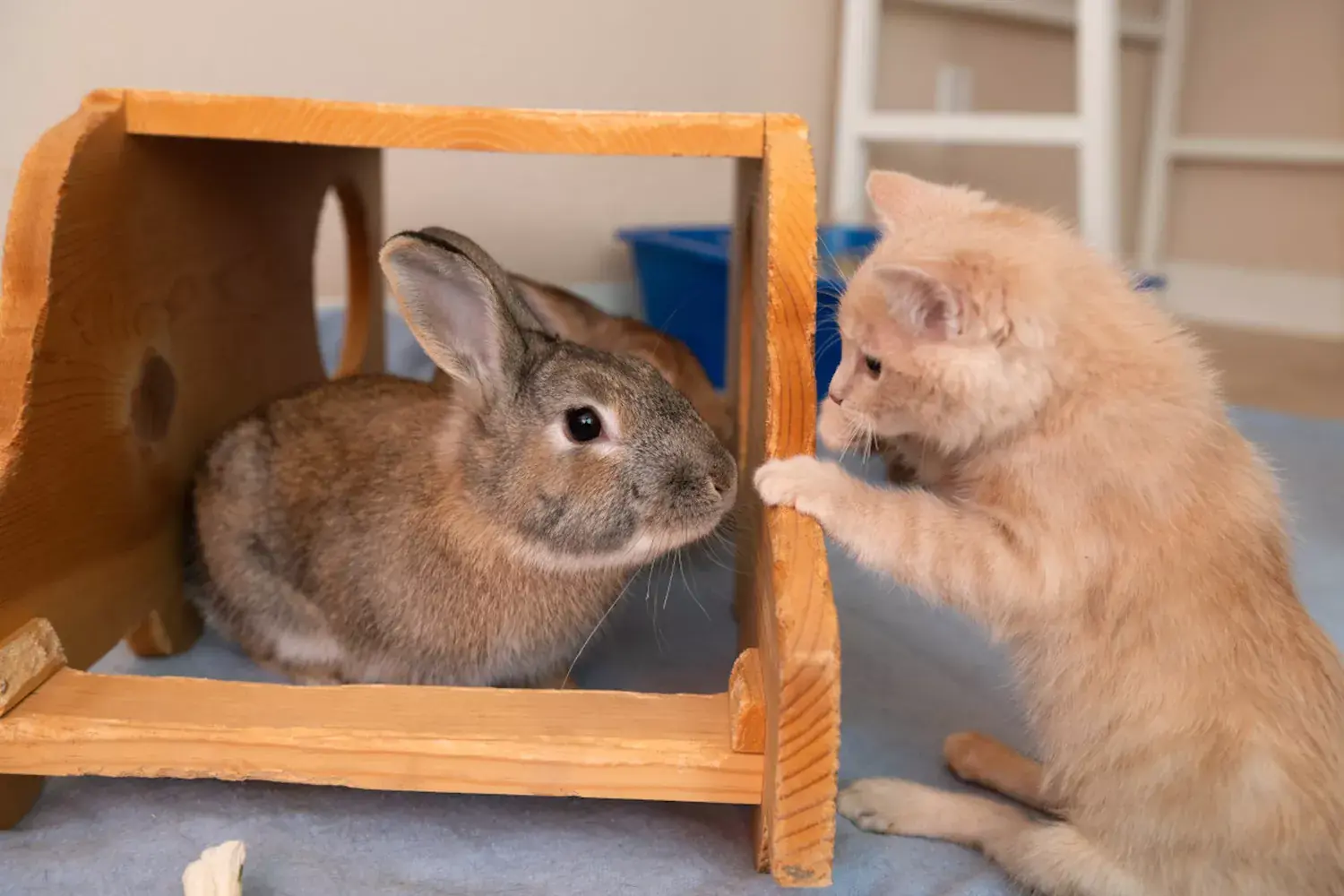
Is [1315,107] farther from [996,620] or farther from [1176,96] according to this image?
[996,620]

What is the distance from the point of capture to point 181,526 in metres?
1.40

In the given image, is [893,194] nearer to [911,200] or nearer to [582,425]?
[911,200]

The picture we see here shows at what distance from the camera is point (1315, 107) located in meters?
3.50

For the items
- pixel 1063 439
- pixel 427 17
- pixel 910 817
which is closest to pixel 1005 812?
pixel 910 817

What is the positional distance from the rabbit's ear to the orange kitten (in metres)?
0.35

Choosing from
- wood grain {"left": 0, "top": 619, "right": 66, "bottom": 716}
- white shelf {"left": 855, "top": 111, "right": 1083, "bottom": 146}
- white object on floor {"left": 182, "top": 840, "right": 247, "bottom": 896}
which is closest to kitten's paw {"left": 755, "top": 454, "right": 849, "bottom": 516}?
white object on floor {"left": 182, "top": 840, "right": 247, "bottom": 896}

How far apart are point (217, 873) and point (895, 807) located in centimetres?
65

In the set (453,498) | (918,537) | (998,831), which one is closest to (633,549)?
(453,498)

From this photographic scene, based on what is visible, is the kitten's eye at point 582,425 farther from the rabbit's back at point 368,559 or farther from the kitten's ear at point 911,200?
the kitten's ear at point 911,200

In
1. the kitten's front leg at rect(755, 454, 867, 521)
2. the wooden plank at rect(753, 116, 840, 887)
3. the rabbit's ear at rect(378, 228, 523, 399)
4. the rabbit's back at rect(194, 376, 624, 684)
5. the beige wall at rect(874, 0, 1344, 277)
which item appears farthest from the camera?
the beige wall at rect(874, 0, 1344, 277)

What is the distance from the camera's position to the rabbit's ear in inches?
40.7

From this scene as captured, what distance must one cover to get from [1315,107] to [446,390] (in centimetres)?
347

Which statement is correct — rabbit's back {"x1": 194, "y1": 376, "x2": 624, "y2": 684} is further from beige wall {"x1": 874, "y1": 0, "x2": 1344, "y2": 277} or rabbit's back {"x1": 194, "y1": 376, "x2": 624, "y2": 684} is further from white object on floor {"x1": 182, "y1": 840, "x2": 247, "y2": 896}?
beige wall {"x1": 874, "y1": 0, "x2": 1344, "y2": 277}

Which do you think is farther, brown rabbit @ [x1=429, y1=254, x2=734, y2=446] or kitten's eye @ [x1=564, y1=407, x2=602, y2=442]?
brown rabbit @ [x1=429, y1=254, x2=734, y2=446]
